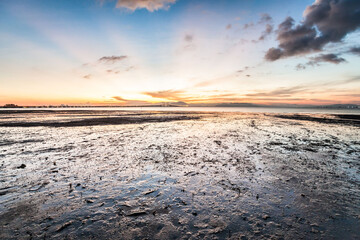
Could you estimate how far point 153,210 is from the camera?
5.27 meters

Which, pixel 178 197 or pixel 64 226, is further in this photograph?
pixel 178 197

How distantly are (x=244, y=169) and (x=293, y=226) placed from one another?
429cm

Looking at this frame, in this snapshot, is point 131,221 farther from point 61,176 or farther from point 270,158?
point 270,158

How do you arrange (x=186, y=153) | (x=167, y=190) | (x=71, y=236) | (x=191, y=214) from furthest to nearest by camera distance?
1. (x=186, y=153)
2. (x=167, y=190)
3. (x=191, y=214)
4. (x=71, y=236)

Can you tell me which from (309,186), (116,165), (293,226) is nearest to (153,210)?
(293,226)

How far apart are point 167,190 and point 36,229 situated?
12.7 feet

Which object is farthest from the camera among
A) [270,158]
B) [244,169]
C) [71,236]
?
[270,158]

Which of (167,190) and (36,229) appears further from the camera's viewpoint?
(167,190)

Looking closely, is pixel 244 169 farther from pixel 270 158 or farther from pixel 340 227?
pixel 340 227

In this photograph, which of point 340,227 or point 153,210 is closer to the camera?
point 340,227

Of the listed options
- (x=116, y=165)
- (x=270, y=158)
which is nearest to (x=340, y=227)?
(x=270, y=158)

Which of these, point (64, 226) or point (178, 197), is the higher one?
point (64, 226)

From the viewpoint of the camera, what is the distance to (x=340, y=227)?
14.6 feet

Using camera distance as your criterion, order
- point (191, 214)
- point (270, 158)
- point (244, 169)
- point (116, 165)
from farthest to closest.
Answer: point (270, 158), point (116, 165), point (244, 169), point (191, 214)
